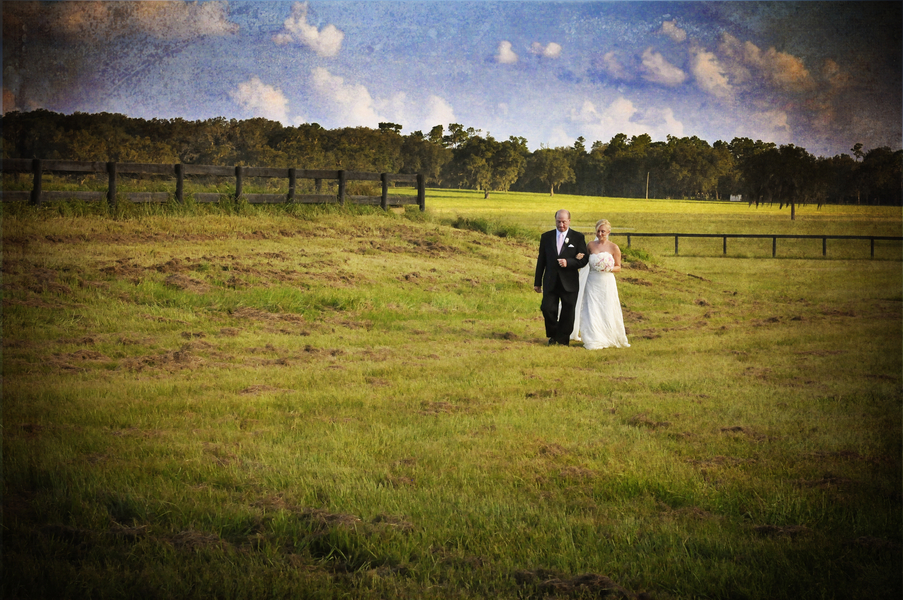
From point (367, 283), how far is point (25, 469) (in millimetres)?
12016

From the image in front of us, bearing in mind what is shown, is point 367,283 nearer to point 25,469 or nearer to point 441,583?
point 25,469

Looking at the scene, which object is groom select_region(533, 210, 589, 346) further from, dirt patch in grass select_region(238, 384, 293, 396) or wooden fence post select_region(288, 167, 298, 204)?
wooden fence post select_region(288, 167, 298, 204)

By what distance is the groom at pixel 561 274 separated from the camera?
12.0 metres

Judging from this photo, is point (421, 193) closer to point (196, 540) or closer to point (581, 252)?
point (581, 252)

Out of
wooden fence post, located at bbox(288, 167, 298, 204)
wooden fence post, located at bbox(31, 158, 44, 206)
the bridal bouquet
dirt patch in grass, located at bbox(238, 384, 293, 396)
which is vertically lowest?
dirt patch in grass, located at bbox(238, 384, 293, 396)

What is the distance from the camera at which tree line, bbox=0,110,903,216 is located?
81.8ft

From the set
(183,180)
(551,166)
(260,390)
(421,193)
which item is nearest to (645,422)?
(260,390)

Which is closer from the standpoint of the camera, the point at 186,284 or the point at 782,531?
the point at 782,531

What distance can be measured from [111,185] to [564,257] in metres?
14.3

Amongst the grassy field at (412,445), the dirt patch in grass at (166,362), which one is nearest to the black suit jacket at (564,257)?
the grassy field at (412,445)

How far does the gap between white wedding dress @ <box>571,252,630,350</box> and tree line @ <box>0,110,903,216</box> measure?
8440 mm

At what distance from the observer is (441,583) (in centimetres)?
391

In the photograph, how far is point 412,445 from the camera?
629 centimetres

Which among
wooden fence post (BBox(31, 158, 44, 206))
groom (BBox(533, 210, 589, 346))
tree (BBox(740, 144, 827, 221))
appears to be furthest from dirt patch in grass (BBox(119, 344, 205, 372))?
tree (BBox(740, 144, 827, 221))
